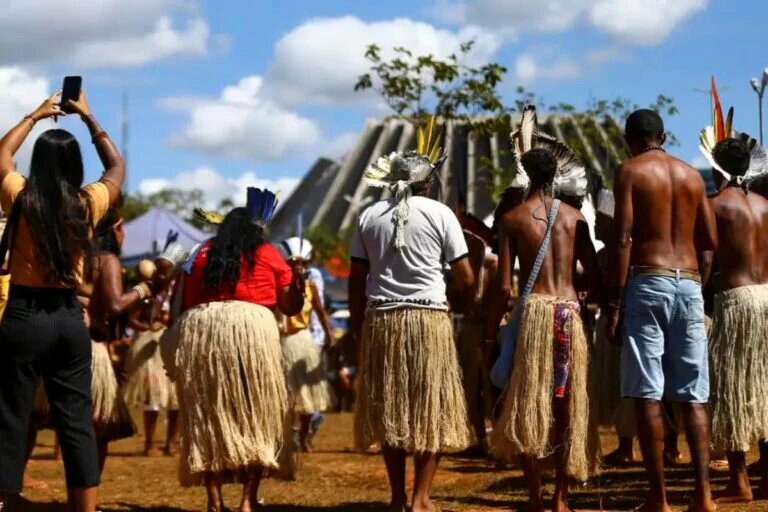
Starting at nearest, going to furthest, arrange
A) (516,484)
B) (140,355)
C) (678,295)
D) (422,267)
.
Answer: (678,295)
(422,267)
(516,484)
(140,355)

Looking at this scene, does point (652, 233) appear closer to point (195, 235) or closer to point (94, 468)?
point (94, 468)

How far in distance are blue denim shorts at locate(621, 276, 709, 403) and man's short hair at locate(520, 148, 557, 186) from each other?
0.83 meters

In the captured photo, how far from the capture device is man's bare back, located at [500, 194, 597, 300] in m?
6.95

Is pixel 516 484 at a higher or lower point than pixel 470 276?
lower

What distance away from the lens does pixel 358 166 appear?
47.5 metres

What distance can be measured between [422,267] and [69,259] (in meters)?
2.07

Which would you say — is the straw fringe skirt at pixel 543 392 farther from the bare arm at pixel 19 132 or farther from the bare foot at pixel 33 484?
the bare foot at pixel 33 484

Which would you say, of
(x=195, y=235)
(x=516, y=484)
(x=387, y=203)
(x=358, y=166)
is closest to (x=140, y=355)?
(x=516, y=484)

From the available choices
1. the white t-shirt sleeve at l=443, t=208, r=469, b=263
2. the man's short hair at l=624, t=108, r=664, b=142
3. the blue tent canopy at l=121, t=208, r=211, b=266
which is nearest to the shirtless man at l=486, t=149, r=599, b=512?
the white t-shirt sleeve at l=443, t=208, r=469, b=263

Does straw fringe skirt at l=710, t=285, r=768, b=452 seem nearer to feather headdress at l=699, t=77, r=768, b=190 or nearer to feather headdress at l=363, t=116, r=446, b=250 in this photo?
feather headdress at l=699, t=77, r=768, b=190

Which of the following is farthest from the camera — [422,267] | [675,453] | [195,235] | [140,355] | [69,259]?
[195,235]

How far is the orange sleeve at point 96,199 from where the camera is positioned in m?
5.93

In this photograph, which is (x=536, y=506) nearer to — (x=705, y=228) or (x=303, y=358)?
(x=705, y=228)

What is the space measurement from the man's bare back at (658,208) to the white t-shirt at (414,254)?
1080mm
